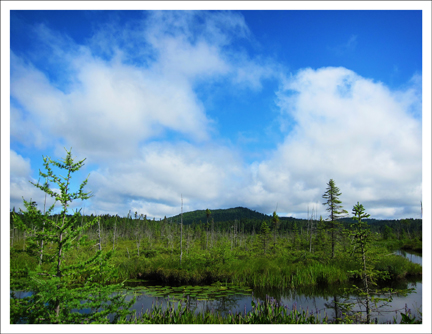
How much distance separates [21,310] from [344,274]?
2075 cm

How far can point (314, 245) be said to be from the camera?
36344 mm

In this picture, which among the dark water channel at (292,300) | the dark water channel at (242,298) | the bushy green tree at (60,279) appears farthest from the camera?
the dark water channel at (242,298)

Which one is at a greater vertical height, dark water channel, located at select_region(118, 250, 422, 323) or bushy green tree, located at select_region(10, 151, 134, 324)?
bushy green tree, located at select_region(10, 151, 134, 324)

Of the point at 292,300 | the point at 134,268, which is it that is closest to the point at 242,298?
the point at 292,300

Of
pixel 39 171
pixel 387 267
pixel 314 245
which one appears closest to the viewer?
pixel 39 171

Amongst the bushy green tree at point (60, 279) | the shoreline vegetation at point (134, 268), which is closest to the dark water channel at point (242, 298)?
the shoreline vegetation at point (134, 268)

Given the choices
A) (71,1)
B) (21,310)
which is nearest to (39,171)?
(21,310)

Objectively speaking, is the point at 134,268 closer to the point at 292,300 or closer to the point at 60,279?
the point at 292,300

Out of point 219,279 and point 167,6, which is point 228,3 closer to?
point 167,6

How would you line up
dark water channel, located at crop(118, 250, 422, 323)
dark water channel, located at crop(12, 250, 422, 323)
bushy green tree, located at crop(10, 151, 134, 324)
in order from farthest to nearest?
1. dark water channel, located at crop(12, 250, 422, 323)
2. dark water channel, located at crop(118, 250, 422, 323)
3. bushy green tree, located at crop(10, 151, 134, 324)

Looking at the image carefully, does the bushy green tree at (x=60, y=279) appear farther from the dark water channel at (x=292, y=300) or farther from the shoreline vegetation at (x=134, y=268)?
the dark water channel at (x=292, y=300)

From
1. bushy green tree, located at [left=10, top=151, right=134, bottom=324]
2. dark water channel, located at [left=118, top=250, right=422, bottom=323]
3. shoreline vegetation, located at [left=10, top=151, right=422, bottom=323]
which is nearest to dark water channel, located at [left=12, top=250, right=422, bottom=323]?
dark water channel, located at [left=118, top=250, right=422, bottom=323]

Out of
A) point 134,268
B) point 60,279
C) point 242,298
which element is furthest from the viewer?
point 134,268

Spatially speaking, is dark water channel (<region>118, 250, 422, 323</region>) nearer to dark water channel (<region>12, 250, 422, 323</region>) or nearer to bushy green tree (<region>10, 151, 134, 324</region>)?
dark water channel (<region>12, 250, 422, 323</region>)
